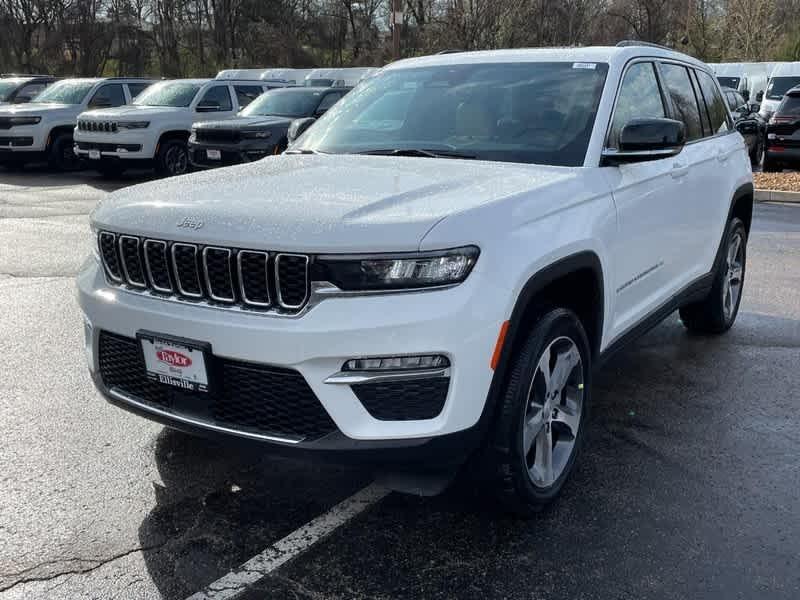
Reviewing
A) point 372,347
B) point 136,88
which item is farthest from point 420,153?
point 136,88

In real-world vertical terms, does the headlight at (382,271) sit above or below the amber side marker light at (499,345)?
above

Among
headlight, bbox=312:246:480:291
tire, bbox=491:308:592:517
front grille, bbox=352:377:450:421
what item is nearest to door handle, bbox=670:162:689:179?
tire, bbox=491:308:592:517

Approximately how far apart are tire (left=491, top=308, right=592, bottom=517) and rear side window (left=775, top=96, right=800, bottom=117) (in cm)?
1355

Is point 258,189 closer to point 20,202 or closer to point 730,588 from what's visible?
point 730,588

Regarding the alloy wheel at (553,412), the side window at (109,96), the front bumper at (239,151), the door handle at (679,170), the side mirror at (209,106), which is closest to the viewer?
the alloy wheel at (553,412)

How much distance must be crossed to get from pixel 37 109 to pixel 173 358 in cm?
1539

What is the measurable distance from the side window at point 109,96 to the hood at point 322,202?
14.6 meters

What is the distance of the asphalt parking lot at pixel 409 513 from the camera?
3.06 metres

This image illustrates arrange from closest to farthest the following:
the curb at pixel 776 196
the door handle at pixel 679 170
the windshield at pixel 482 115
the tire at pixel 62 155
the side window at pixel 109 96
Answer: the windshield at pixel 482 115, the door handle at pixel 679 170, the curb at pixel 776 196, the tire at pixel 62 155, the side window at pixel 109 96

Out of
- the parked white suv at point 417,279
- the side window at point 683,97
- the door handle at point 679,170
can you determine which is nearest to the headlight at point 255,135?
the side window at point 683,97

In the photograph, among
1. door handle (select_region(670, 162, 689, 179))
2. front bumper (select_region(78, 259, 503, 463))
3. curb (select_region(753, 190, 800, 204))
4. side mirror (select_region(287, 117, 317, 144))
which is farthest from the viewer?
curb (select_region(753, 190, 800, 204))

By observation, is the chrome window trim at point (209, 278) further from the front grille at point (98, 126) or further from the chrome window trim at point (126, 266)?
the front grille at point (98, 126)

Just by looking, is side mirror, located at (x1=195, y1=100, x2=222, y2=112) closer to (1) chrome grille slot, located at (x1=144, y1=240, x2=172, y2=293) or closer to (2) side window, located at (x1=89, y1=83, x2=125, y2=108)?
(2) side window, located at (x1=89, y1=83, x2=125, y2=108)

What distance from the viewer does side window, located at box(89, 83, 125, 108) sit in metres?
17.3
